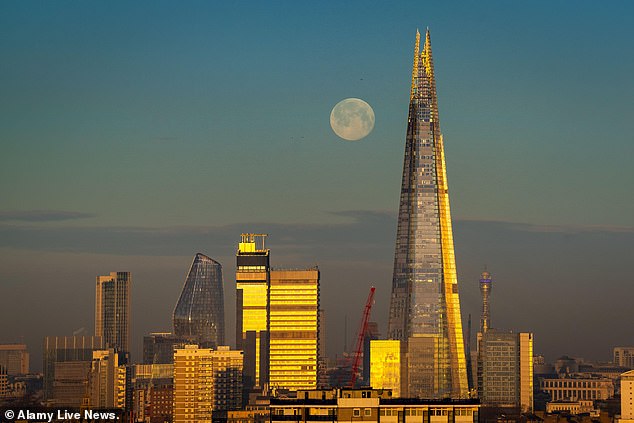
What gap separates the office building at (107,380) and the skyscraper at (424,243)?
712 inches

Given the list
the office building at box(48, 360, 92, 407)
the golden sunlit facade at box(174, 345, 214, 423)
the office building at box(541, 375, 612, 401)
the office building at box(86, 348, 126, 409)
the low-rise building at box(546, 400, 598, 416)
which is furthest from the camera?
the office building at box(541, 375, 612, 401)

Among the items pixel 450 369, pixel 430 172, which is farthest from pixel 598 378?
pixel 430 172

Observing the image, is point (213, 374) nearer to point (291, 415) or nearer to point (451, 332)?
point (451, 332)

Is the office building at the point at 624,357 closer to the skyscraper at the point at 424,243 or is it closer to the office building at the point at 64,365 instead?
the skyscraper at the point at 424,243

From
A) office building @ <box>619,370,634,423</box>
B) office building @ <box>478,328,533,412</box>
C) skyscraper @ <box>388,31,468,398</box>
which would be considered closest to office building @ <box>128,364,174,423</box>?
skyscraper @ <box>388,31,468,398</box>

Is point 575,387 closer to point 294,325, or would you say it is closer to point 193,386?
point 294,325

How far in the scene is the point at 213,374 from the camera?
78.6m

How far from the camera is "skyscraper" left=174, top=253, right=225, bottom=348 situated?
114875 mm

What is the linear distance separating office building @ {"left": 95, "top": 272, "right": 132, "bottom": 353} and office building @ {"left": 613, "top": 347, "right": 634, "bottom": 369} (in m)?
23.8

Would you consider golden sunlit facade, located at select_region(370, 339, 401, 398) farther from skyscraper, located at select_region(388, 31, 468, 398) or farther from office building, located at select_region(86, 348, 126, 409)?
office building, located at select_region(86, 348, 126, 409)

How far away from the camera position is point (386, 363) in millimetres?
90125

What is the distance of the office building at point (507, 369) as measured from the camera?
85.6 metres

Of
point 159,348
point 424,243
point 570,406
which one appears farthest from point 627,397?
point 159,348

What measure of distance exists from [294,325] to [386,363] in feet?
37.7
